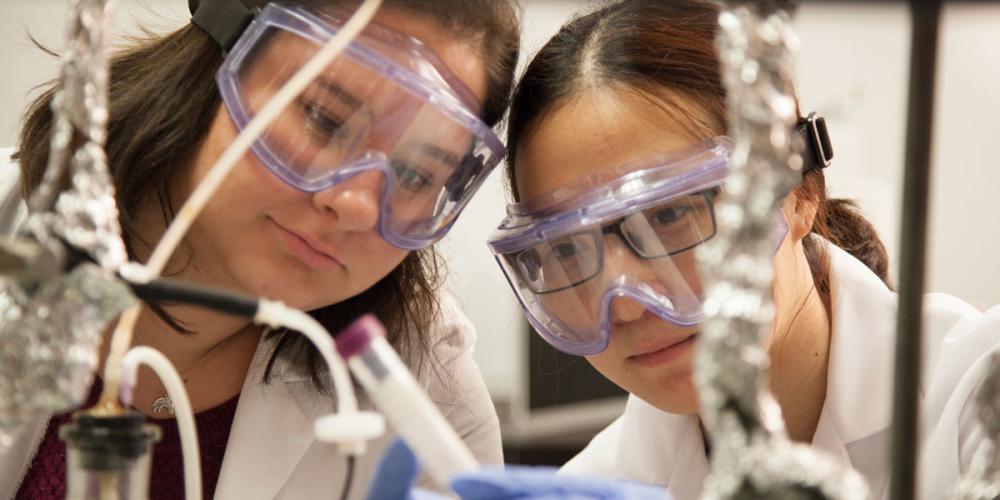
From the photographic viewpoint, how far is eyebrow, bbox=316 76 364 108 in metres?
1.03

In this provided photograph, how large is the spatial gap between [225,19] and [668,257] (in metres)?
0.56

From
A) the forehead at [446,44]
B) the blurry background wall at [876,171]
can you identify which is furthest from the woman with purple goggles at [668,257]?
the blurry background wall at [876,171]

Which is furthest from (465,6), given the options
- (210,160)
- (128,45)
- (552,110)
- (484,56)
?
(128,45)

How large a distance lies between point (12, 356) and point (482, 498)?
0.98 ft

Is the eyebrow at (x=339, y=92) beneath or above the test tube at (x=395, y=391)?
above

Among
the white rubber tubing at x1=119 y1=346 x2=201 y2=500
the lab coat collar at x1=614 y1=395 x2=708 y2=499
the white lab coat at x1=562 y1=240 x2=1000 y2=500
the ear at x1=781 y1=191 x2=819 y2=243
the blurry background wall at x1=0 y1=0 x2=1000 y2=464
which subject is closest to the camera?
the white rubber tubing at x1=119 y1=346 x2=201 y2=500

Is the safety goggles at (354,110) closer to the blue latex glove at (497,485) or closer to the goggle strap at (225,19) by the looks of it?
the goggle strap at (225,19)

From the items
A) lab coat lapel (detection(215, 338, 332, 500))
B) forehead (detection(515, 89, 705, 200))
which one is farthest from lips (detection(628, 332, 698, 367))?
lab coat lapel (detection(215, 338, 332, 500))

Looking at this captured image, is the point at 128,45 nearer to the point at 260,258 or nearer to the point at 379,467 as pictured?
the point at 260,258

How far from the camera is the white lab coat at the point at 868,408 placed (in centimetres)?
115

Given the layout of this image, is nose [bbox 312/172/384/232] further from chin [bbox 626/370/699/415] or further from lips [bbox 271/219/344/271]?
chin [bbox 626/370/699/415]

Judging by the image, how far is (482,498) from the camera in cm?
63

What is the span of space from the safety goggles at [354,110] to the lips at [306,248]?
70 millimetres

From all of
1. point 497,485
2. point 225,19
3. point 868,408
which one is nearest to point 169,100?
point 225,19
